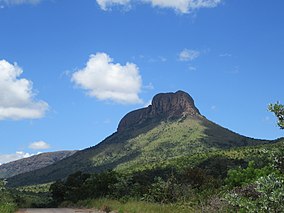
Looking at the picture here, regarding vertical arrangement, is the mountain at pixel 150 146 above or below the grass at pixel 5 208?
above

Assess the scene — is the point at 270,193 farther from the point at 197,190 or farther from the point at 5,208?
the point at 5,208

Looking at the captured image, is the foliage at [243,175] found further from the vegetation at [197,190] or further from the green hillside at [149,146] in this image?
the green hillside at [149,146]

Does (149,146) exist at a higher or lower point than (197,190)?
higher

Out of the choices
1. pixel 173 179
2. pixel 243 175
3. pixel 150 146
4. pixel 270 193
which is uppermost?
pixel 150 146

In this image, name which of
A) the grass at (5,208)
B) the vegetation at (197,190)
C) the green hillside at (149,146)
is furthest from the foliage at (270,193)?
the green hillside at (149,146)

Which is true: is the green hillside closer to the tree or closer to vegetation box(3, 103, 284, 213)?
vegetation box(3, 103, 284, 213)

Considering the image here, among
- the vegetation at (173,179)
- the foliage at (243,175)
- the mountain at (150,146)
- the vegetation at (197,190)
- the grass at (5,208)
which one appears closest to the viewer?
the vegetation at (197,190)

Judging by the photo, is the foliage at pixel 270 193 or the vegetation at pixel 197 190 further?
the vegetation at pixel 197 190

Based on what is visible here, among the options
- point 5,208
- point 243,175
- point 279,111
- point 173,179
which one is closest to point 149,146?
point 173,179

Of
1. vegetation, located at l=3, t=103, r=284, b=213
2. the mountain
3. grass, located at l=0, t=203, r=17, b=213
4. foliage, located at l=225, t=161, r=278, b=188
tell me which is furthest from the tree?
the mountain

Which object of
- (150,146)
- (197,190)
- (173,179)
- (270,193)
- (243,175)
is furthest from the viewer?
(150,146)

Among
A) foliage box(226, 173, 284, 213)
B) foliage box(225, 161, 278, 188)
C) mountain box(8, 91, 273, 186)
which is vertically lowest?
foliage box(226, 173, 284, 213)

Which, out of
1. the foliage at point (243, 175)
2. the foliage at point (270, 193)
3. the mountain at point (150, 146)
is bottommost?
the foliage at point (270, 193)

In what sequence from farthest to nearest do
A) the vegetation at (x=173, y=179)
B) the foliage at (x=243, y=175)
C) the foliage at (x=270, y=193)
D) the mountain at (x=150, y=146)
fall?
the mountain at (x=150, y=146), the foliage at (x=243, y=175), the vegetation at (x=173, y=179), the foliage at (x=270, y=193)
